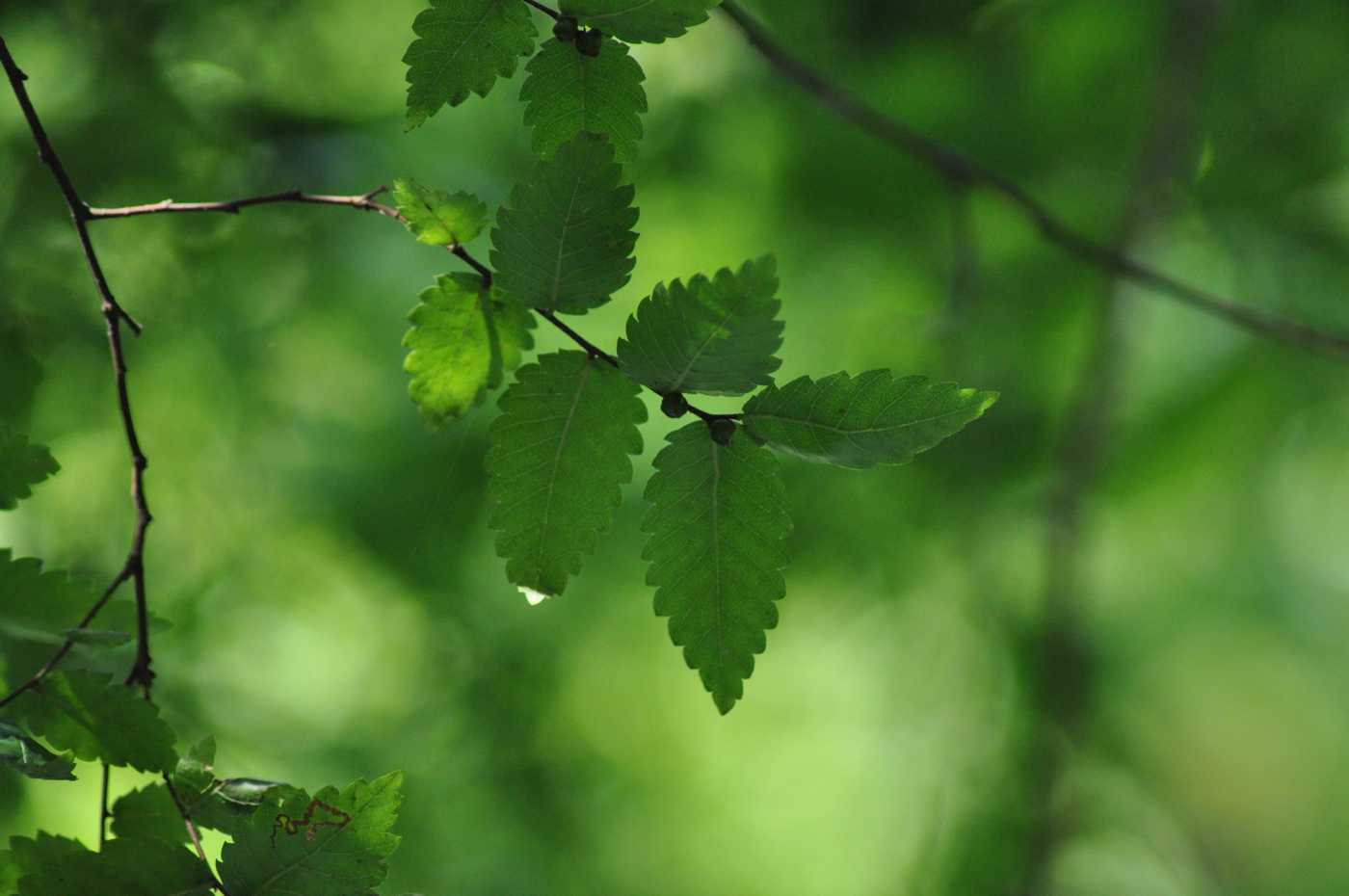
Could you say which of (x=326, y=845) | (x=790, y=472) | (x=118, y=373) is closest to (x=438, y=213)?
(x=118, y=373)

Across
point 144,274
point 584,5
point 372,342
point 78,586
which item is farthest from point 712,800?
A: point 584,5

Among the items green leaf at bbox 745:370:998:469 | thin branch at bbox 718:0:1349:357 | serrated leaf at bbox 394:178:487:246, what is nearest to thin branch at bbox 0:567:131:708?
serrated leaf at bbox 394:178:487:246

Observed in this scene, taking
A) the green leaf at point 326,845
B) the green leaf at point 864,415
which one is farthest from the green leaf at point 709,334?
the green leaf at point 326,845

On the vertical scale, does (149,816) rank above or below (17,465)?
below

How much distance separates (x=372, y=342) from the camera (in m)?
2.83

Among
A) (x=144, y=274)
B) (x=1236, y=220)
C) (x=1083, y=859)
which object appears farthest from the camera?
(x=1083, y=859)

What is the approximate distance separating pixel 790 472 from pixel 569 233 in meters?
2.00

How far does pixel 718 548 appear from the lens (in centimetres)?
64

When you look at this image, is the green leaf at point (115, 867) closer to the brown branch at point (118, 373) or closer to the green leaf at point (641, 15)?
the brown branch at point (118, 373)

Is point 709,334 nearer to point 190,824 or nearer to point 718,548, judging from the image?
point 718,548

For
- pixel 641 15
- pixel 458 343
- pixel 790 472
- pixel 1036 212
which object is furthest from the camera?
pixel 790 472

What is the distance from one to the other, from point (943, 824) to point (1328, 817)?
1.49 meters

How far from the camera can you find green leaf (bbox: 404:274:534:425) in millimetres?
693

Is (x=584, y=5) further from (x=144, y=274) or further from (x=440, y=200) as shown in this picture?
(x=144, y=274)
